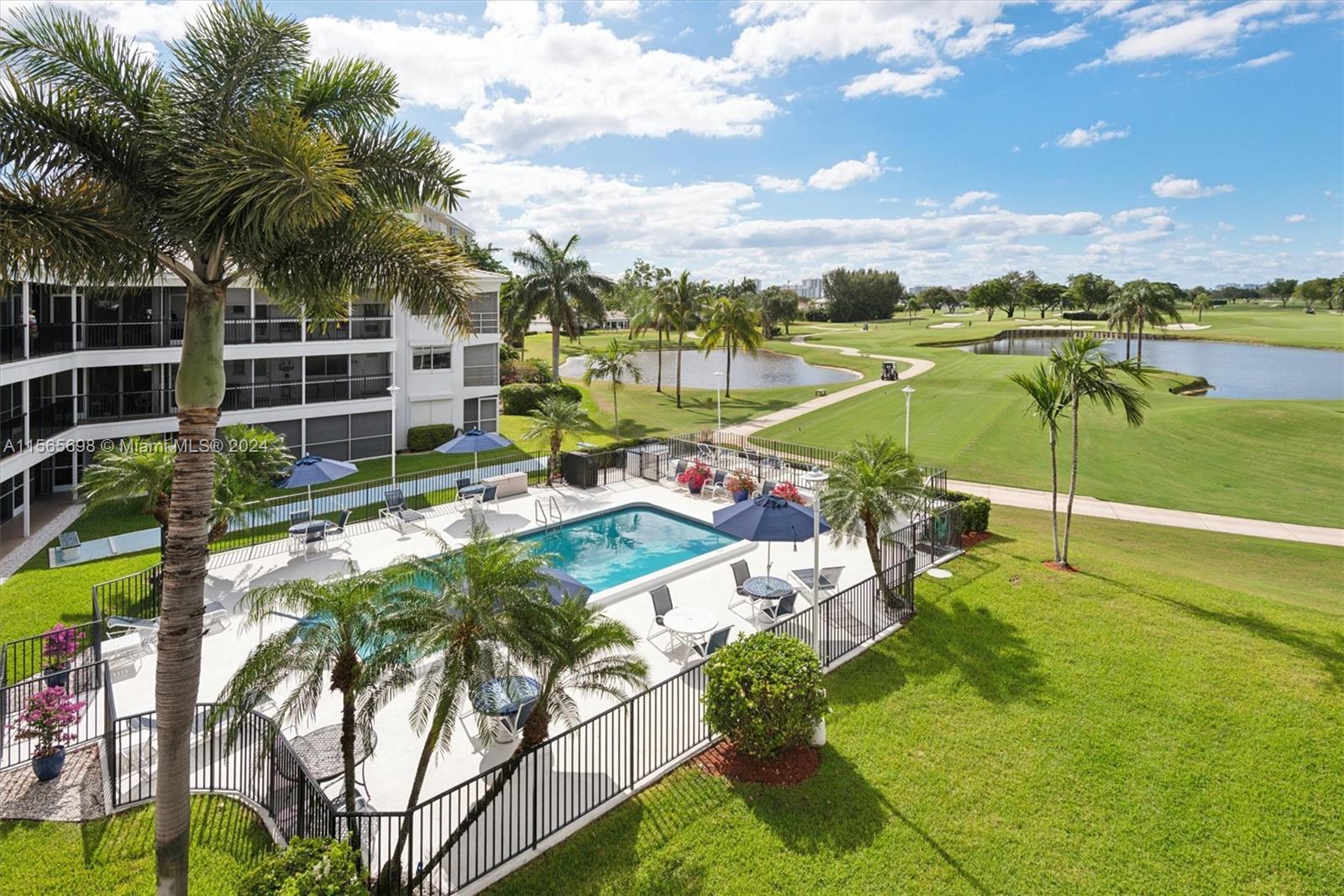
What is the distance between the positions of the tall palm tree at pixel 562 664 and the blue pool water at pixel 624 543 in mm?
7598

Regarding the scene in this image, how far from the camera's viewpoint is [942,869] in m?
8.13

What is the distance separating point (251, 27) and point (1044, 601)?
653 inches

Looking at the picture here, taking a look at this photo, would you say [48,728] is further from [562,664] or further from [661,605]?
[661,605]

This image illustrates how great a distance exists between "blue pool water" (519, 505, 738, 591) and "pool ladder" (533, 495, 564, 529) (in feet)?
0.91

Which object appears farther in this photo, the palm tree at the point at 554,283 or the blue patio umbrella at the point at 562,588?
the palm tree at the point at 554,283

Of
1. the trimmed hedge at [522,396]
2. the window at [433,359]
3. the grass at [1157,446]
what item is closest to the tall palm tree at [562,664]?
the grass at [1157,446]

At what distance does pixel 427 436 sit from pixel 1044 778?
28557 mm

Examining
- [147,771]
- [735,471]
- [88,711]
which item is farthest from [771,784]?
[735,471]

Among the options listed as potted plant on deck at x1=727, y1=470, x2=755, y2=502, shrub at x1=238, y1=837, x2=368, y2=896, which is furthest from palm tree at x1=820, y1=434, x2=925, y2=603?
shrub at x1=238, y1=837, x2=368, y2=896

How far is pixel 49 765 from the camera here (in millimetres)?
9602

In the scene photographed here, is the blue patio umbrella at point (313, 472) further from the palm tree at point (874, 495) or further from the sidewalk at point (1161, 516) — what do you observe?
the sidewalk at point (1161, 516)

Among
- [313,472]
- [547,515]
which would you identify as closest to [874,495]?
[547,515]

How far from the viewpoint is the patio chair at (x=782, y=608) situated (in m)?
14.4

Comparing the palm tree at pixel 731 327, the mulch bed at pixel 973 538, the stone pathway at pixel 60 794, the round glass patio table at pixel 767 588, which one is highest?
the palm tree at pixel 731 327
